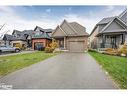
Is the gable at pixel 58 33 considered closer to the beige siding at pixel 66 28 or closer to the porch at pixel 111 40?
the beige siding at pixel 66 28

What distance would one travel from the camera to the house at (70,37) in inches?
1035

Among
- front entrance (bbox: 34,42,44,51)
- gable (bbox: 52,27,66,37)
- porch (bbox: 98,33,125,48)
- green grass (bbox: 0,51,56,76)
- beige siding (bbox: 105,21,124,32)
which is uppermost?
beige siding (bbox: 105,21,124,32)

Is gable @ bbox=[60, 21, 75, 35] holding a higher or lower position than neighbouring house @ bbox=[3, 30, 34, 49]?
higher

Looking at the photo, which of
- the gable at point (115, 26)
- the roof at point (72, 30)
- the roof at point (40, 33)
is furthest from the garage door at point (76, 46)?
the roof at point (40, 33)

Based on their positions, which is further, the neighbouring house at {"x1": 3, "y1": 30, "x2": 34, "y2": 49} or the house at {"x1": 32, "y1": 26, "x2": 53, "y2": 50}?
the neighbouring house at {"x1": 3, "y1": 30, "x2": 34, "y2": 49}

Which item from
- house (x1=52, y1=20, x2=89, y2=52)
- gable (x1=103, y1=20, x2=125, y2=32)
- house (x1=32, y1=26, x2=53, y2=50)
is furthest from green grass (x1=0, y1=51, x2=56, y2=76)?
house (x1=32, y1=26, x2=53, y2=50)

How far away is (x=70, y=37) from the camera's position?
2706 cm

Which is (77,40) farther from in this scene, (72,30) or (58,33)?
(58,33)

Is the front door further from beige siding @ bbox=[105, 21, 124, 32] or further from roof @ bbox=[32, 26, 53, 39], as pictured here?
roof @ bbox=[32, 26, 53, 39]

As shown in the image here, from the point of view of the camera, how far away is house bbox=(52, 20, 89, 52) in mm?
26281

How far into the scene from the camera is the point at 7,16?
13734 mm
